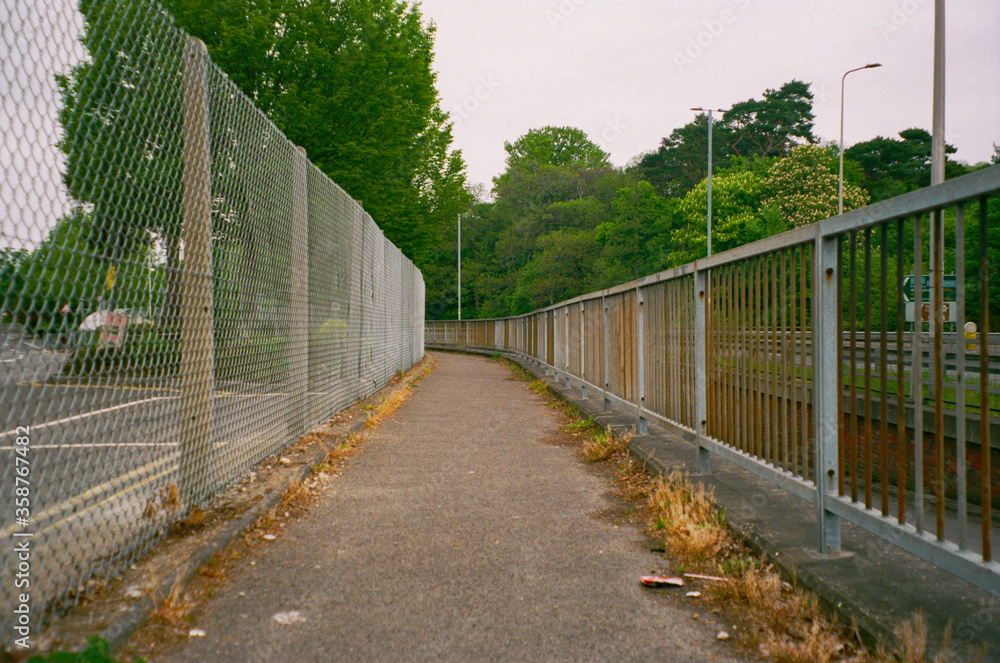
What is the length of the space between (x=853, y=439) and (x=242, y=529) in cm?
321

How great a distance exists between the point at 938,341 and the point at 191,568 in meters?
3.29

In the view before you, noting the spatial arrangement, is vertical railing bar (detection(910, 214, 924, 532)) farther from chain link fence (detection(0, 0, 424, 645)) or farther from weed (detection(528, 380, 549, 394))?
weed (detection(528, 380, 549, 394))

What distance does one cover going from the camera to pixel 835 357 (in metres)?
3.46

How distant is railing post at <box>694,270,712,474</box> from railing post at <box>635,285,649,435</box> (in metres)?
1.57

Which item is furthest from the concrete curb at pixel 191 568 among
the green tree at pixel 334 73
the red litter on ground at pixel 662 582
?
the green tree at pixel 334 73

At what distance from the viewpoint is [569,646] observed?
282cm

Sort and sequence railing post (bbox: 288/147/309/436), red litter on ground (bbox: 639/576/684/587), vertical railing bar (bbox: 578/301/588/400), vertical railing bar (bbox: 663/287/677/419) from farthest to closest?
1. vertical railing bar (bbox: 578/301/588/400)
2. railing post (bbox: 288/147/309/436)
3. vertical railing bar (bbox: 663/287/677/419)
4. red litter on ground (bbox: 639/576/684/587)

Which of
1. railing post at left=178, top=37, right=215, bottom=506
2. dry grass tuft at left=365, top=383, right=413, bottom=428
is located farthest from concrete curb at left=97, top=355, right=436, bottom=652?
dry grass tuft at left=365, top=383, right=413, bottom=428

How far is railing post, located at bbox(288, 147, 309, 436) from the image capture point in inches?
252

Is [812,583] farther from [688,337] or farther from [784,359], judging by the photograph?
[688,337]

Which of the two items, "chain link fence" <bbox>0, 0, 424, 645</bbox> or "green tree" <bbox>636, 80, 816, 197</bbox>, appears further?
"green tree" <bbox>636, 80, 816, 197</bbox>

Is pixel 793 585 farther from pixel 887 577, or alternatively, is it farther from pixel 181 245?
pixel 181 245

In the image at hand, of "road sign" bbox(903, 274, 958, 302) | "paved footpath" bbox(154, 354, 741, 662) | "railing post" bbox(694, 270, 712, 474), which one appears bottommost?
"paved footpath" bbox(154, 354, 741, 662)

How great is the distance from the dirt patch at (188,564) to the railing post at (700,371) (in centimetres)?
285
